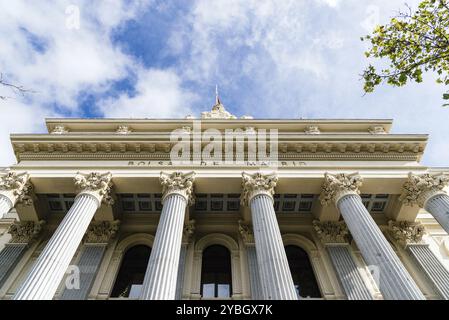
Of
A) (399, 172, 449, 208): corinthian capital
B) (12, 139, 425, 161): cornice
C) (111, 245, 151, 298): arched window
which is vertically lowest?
(111, 245, 151, 298): arched window

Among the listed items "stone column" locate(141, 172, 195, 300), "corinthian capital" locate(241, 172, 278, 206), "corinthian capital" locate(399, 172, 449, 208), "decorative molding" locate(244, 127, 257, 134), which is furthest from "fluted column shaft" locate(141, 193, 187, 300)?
"corinthian capital" locate(399, 172, 449, 208)

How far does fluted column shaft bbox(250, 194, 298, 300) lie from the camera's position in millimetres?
10695

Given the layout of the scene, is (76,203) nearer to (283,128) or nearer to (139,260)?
(139,260)

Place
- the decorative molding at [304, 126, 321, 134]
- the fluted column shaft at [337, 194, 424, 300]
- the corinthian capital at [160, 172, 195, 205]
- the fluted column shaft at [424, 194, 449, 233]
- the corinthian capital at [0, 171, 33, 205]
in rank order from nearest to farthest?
the fluted column shaft at [337, 194, 424, 300], the fluted column shaft at [424, 194, 449, 233], the corinthian capital at [0, 171, 33, 205], the corinthian capital at [160, 172, 195, 205], the decorative molding at [304, 126, 321, 134]

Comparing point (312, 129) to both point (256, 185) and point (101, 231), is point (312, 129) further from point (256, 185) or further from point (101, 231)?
point (101, 231)

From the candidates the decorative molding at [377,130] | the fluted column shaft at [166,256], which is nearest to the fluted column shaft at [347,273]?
the decorative molding at [377,130]

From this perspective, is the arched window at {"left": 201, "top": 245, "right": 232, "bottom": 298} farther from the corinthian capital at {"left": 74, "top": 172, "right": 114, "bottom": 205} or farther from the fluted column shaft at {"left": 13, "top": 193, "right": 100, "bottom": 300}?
the fluted column shaft at {"left": 13, "top": 193, "right": 100, "bottom": 300}

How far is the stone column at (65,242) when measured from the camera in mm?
10887

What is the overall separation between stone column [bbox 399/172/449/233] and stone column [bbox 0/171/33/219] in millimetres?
19844

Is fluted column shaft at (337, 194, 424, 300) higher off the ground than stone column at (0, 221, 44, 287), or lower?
lower

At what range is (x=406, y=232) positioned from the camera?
704 inches

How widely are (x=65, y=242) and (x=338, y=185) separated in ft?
41.5

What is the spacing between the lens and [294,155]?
18109 mm
